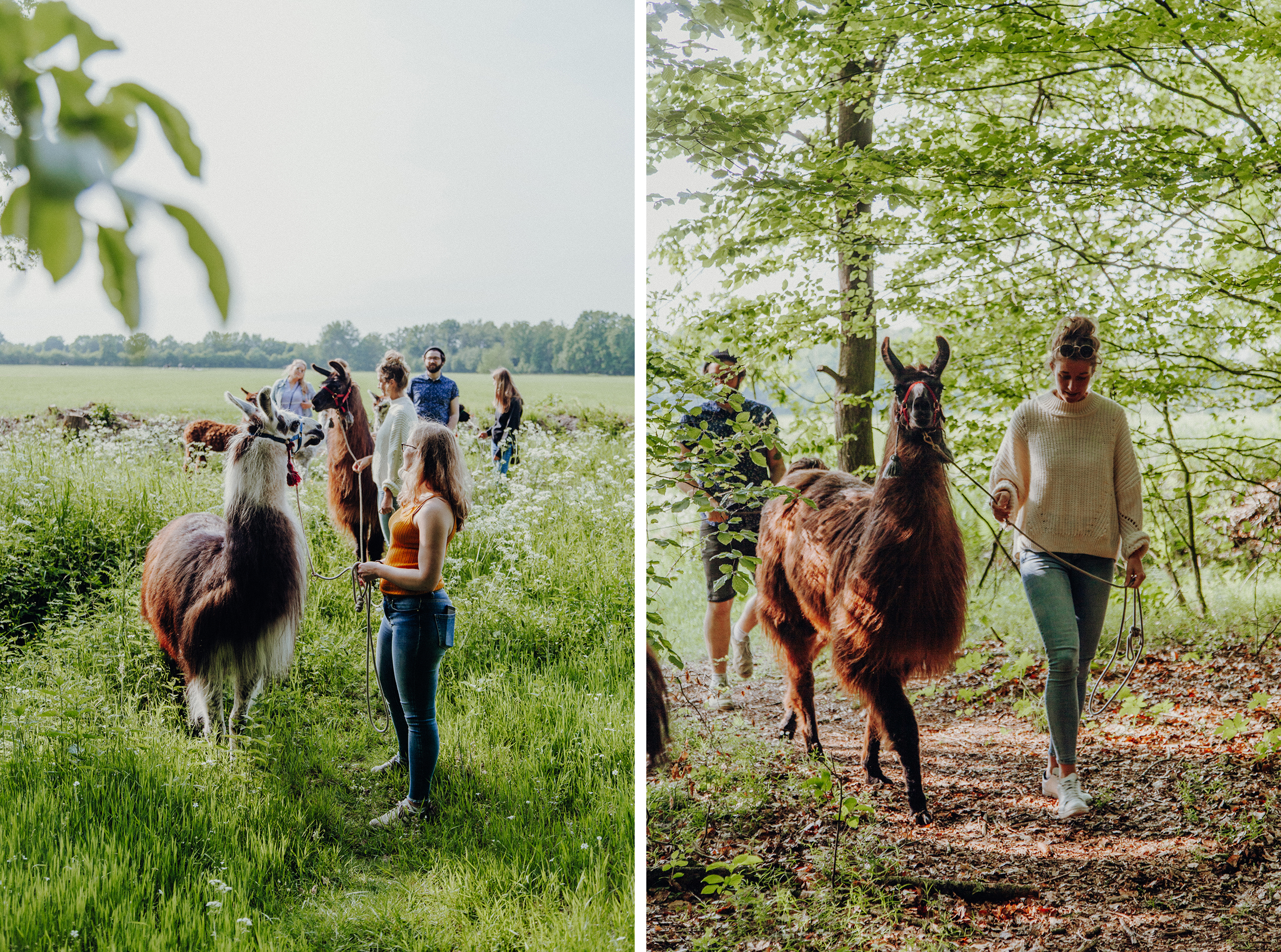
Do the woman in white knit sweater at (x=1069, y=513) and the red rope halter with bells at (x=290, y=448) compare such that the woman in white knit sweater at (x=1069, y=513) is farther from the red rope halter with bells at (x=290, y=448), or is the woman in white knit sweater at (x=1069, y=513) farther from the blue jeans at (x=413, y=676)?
the red rope halter with bells at (x=290, y=448)

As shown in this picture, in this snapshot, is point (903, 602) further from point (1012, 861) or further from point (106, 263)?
point (106, 263)

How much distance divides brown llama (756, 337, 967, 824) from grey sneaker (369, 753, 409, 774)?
3.89 ft

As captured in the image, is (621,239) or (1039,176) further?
(621,239)

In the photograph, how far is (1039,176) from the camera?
256 centimetres

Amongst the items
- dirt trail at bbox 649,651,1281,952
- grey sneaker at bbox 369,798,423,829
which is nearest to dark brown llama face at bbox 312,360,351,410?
grey sneaker at bbox 369,798,423,829

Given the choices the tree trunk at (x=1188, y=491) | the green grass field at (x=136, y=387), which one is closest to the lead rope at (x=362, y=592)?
the green grass field at (x=136, y=387)

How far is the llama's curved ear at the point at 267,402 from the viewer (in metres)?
2.15

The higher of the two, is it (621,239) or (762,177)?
(762,177)

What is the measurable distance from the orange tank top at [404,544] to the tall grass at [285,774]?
0.13 meters

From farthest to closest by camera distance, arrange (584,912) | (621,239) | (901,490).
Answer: (621,239) → (901,490) → (584,912)

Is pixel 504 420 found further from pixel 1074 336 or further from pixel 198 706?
pixel 1074 336

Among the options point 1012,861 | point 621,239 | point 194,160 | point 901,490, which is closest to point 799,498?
point 901,490

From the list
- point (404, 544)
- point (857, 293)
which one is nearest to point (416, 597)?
point (404, 544)

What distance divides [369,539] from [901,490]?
1.52m
